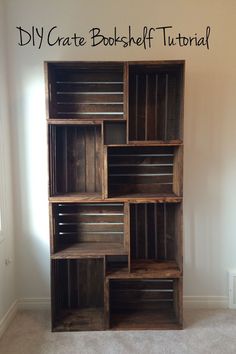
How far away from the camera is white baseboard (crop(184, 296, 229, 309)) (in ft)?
8.18

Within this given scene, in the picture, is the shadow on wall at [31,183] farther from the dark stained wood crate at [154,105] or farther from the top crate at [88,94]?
the dark stained wood crate at [154,105]

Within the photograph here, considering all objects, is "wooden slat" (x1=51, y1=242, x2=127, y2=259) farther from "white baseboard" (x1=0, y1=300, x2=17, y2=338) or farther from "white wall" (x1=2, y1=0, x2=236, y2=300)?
"white baseboard" (x1=0, y1=300, x2=17, y2=338)

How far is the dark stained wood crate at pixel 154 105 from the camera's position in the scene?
228 cm

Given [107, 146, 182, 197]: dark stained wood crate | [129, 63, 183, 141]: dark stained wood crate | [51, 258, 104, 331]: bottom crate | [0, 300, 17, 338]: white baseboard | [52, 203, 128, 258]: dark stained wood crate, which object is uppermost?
[129, 63, 183, 141]: dark stained wood crate

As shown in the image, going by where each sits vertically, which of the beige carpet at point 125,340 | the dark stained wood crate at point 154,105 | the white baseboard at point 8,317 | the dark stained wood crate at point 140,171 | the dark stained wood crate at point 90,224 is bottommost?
the beige carpet at point 125,340

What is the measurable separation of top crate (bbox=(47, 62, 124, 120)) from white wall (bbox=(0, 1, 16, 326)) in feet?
1.40

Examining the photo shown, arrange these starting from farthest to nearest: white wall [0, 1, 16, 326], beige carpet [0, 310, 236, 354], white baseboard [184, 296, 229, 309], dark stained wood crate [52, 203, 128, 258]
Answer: white baseboard [184, 296, 229, 309] < dark stained wood crate [52, 203, 128, 258] < white wall [0, 1, 16, 326] < beige carpet [0, 310, 236, 354]

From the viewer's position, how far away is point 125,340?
2.06 metres

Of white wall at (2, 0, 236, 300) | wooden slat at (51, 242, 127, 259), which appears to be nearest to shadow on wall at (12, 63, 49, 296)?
white wall at (2, 0, 236, 300)

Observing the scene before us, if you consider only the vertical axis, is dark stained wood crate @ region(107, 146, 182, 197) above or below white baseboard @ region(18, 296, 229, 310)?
above

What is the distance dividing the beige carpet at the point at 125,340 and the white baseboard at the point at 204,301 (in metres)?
0.19

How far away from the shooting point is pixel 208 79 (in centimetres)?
235

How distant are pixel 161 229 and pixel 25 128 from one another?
4.57 feet

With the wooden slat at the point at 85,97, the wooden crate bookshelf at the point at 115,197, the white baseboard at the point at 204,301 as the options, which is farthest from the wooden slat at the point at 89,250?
the wooden slat at the point at 85,97
